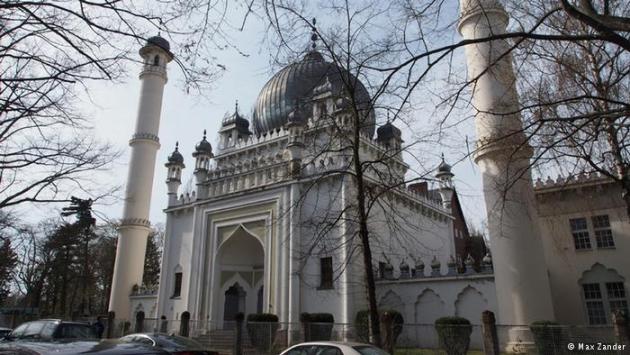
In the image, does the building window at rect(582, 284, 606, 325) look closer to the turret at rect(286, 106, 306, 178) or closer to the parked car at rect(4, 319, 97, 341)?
the turret at rect(286, 106, 306, 178)

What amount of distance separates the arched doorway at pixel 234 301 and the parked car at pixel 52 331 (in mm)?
13495

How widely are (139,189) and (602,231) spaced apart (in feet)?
84.0

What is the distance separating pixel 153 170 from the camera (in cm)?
3091

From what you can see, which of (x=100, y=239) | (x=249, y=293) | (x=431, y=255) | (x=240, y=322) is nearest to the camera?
(x=240, y=322)

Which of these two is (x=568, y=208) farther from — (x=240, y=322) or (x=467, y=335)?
(x=240, y=322)

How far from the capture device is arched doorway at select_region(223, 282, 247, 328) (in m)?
24.7

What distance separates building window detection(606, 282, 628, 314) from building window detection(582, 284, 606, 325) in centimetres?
30

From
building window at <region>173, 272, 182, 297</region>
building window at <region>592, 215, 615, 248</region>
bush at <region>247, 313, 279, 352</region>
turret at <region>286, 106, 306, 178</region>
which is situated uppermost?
turret at <region>286, 106, 306, 178</region>

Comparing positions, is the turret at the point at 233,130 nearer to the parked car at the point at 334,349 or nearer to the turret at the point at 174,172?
the turret at the point at 174,172

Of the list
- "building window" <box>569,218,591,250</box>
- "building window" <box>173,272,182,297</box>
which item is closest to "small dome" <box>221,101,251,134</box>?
"building window" <box>173,272,182,297</box>

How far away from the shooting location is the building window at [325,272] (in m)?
20.4

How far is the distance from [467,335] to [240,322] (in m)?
8.13

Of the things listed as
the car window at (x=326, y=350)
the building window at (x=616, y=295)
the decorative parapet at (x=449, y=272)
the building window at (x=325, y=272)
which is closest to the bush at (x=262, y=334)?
the building window at (x=325, y=272)

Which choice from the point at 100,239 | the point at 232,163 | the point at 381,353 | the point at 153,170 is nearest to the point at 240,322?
the point at 381,353
